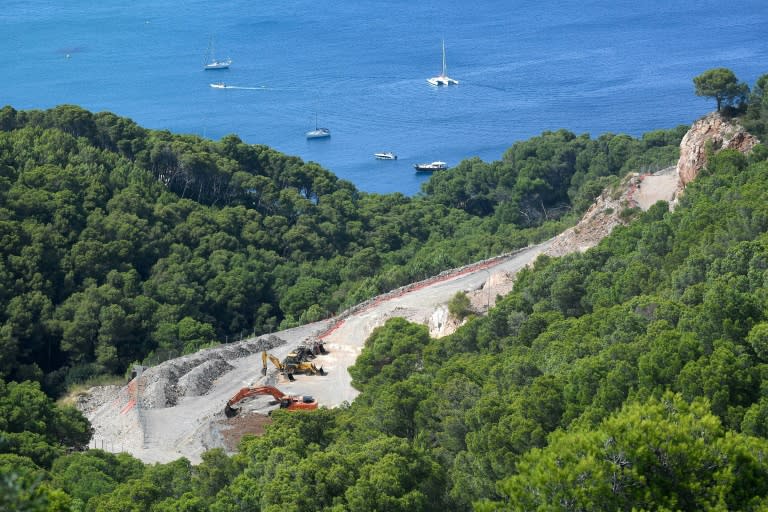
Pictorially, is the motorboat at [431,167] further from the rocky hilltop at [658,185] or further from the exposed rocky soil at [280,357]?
the rocky hilltop at [658,185]

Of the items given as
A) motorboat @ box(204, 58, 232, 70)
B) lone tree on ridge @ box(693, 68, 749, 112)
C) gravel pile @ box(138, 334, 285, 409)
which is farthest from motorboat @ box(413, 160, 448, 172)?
lone tree on ridge @ box(693, 68, 749, 112)

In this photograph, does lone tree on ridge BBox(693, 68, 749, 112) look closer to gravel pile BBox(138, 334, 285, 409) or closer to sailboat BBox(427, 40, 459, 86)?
gravel pile BBox(138, 334, 285, 409)

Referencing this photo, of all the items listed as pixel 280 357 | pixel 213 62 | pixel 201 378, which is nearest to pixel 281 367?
pixel 280 357

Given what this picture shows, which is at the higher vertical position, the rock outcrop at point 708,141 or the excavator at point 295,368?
the rock outcrop at point 708,141

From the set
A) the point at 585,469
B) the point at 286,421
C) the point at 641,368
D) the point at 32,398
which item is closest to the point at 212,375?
the point at 32,398

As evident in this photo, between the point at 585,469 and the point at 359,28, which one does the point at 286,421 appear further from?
the point at 359,28

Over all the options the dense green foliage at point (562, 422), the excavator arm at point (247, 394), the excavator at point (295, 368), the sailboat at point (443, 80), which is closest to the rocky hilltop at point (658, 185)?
the dense green foliage at point (562, 422)
